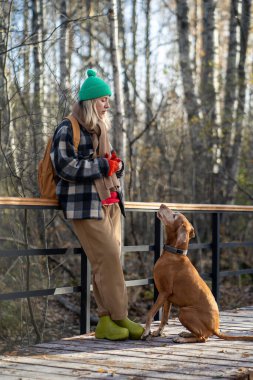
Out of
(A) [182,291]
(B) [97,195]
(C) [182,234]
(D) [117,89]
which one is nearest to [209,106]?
(D) [117,89]

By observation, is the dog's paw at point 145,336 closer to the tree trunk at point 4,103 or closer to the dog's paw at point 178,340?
the dog's paw at point 178,340

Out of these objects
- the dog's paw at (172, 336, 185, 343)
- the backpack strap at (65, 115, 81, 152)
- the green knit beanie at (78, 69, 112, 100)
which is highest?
the green knit beanie at (78, 69, 112, 100)

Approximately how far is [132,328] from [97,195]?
1.06 metres

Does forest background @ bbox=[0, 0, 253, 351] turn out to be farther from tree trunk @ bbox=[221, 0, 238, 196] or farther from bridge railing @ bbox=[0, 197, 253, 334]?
bridge railing @ bbox=[0, 197, 253, 334]

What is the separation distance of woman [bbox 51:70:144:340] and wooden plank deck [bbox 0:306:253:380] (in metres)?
0.26

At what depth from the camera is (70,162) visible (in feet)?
18.7

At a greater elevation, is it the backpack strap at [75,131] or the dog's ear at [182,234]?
the backpack strap at [75,131]

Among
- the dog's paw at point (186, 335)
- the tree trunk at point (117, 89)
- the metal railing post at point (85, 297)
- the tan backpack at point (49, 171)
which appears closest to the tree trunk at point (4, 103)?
the tree trunk at point (117, 89)

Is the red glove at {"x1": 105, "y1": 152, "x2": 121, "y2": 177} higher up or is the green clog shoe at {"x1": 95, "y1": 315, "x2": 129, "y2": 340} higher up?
the red glove at {"x1": 105, "y1": 152, "x2": 121, "y2": 177}

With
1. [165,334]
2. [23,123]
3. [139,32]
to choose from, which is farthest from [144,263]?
[139,32]

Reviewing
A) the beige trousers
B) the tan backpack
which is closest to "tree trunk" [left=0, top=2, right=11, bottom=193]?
the tan backpack

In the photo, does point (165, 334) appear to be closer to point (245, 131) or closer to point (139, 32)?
point (245, 131)

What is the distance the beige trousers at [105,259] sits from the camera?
5887mm

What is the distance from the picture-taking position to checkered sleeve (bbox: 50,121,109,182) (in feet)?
18.7
